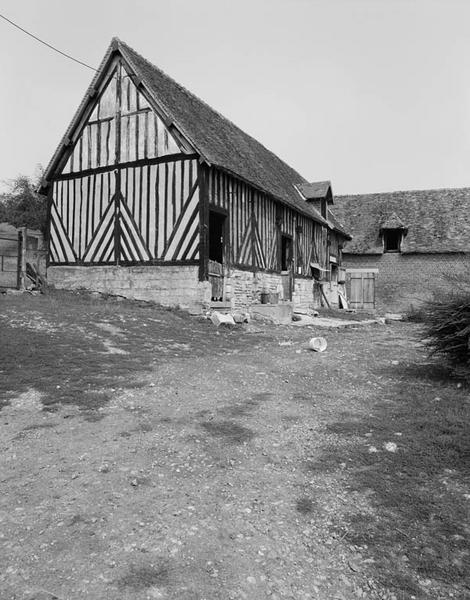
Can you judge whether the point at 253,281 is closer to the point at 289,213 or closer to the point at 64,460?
the point at 289,213

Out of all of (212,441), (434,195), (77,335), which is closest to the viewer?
(212,441)

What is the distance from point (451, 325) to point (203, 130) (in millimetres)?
11175

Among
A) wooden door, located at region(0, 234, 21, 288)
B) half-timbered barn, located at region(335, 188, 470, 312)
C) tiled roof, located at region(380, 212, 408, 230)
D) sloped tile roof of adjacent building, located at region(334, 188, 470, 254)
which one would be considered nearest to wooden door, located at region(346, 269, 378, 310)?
half-timbered barn, located at region(335, 188, 470, 312)

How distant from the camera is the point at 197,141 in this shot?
13602mm

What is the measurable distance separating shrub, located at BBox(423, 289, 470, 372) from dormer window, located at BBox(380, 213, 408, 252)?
2071 centimetres

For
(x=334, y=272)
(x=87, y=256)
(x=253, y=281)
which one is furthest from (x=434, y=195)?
(x=87, y=256)

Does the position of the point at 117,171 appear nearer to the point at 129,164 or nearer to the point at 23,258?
the point at 129,164

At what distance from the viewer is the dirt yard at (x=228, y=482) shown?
2.68 metres

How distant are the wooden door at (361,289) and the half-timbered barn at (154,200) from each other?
10.4 metres

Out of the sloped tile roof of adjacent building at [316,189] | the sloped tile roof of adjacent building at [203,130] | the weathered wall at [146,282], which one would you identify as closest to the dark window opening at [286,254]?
the sloped tile roof of adjacent building at [203,130]

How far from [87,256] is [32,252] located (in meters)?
2.35

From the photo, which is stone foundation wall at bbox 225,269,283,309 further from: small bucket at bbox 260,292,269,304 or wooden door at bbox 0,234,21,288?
wooden door at bbox 0,234,21,288

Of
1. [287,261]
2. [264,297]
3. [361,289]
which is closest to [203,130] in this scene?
[264,297]

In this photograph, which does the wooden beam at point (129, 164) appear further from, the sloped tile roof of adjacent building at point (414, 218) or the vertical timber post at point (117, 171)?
the sloped tile roof of adjacent building at point (414, 218)
